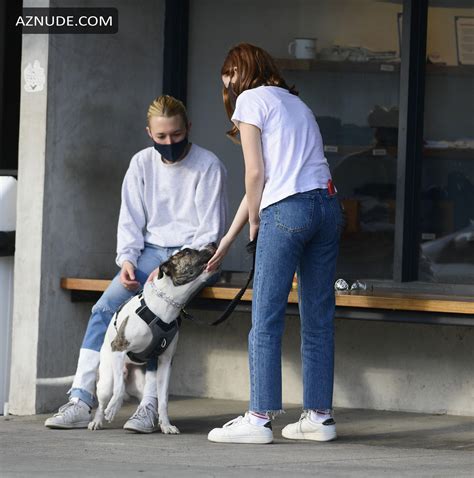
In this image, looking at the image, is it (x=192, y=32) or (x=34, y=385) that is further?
(x=192, y=32)

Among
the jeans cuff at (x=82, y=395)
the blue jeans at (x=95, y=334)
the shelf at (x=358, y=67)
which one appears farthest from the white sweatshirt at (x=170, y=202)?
the shelf at (x=358, y=67)

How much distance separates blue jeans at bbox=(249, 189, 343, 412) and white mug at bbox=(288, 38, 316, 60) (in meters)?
1.92

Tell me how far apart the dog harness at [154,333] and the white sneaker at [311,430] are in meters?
0.73

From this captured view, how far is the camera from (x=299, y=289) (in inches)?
254

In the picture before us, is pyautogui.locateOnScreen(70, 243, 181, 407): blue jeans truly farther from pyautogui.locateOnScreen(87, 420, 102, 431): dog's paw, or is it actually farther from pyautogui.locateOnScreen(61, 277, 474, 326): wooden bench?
pyautogui.locateOnScreen(61, 277, 474, 326): wooden bench

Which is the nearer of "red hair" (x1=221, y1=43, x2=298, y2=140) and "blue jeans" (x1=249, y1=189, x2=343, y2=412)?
"blue jeans" (x1=249, y1=189, x2=343, y2=412)

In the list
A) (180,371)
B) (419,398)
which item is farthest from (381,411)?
(180,371)

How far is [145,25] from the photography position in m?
8.08

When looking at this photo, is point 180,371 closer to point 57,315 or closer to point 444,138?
point 57,315

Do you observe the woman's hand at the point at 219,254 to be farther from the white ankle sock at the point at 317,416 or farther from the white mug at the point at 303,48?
the white mug at the point at 303,48

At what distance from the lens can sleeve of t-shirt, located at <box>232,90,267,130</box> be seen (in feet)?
20.2

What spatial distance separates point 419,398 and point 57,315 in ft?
6.72

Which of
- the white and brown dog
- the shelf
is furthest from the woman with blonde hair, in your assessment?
the shelf

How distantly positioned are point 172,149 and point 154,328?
0.99m
